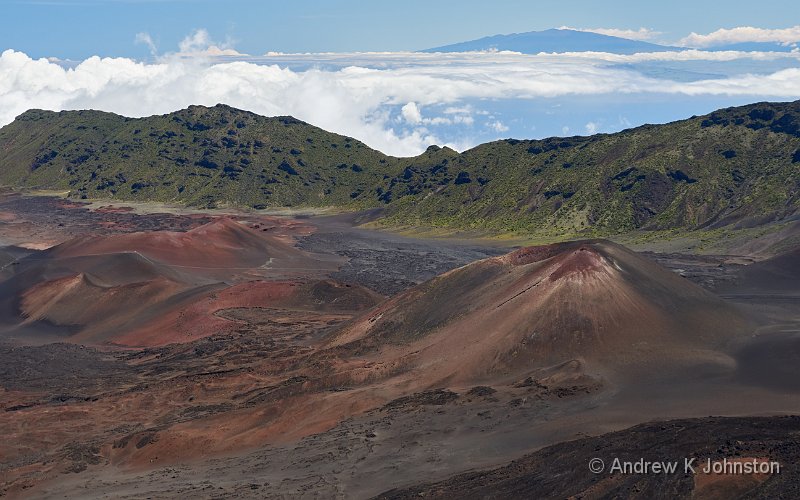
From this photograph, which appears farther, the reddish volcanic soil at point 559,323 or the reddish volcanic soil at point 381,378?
the reddish volcanic soil at point 559,323

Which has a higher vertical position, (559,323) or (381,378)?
(559,323)

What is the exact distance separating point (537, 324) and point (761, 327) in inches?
622

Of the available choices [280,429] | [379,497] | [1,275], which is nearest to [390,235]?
[1,275]

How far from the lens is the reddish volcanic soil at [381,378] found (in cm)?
3494

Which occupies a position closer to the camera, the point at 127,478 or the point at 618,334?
the point at 127,478

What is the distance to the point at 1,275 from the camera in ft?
342

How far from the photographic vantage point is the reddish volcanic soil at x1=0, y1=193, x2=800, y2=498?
1375 inches

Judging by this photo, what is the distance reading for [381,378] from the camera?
51094mm

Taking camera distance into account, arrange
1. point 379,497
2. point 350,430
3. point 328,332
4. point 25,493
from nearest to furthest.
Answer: point 379,497
point 25,493
point 350,430
point 328,332

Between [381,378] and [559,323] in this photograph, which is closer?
[559,323]

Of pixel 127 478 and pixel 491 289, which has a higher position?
pixel 491 289

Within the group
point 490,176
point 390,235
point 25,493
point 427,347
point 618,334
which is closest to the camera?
point 25,493

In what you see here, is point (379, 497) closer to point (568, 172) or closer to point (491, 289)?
point (491, 289)

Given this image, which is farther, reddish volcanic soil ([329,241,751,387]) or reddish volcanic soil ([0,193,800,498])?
reddish volcanic soil ([329,241,751,387])
